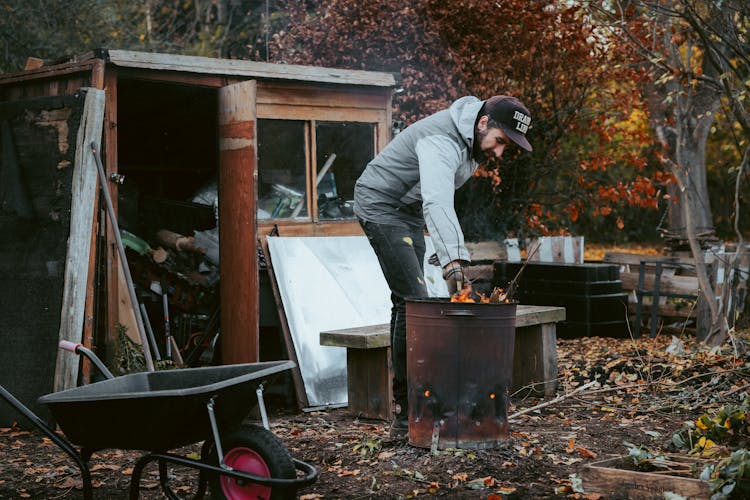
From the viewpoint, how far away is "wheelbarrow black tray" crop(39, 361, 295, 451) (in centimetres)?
358

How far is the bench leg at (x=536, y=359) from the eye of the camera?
6.84 metres

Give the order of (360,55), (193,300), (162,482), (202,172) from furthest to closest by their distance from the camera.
→ 1. (360,55)
2. (202,172)
3. (193,300)
4. (162,482)

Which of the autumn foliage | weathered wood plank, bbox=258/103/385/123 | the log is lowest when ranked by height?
the log

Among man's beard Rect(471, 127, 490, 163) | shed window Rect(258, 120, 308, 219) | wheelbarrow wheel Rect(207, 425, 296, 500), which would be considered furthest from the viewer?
shed window Rect(258, 120, 308, 219)

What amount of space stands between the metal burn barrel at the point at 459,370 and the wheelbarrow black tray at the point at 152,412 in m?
0.90

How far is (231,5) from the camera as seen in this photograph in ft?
56.9

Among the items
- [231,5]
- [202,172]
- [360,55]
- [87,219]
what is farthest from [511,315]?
[231,5]

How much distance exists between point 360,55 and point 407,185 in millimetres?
5832

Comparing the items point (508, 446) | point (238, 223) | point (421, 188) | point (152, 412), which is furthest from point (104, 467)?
point (421, 188)

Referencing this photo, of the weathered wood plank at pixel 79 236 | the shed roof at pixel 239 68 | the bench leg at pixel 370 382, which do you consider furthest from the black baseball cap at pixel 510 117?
the weathered wood plank at pixel 79 236

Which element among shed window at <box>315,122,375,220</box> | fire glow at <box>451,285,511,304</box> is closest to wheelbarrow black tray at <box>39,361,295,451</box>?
fire glow at <box>451,285,511,304</box>

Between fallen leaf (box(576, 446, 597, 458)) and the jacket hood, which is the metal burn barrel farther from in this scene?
the jacket hood

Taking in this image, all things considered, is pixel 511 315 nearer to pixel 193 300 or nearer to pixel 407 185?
pixel 407 185

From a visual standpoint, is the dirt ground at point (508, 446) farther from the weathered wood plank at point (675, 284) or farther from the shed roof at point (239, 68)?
the shed roof at point (239, 68)
